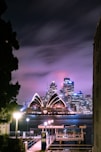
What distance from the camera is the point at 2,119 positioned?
28.9 metres

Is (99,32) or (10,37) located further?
(99,32)

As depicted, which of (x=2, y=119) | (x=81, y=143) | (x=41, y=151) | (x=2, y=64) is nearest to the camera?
(x=2, y=64)

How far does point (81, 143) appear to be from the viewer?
245 feet

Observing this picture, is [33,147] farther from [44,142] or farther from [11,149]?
[11,149]

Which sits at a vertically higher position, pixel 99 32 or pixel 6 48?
pixel 99 32

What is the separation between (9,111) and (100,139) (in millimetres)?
8808

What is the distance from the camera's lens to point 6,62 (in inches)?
1073

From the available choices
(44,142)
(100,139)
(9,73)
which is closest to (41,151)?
(44,142)

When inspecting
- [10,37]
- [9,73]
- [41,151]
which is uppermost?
[10,37]

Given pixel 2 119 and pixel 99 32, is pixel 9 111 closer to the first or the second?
pixel 2 119

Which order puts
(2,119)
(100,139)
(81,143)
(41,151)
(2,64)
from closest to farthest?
1. (2,64)
2. (2,119)
3. (100,139)
4. (41,151)
5. (81,143)

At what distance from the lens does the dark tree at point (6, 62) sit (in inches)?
1058

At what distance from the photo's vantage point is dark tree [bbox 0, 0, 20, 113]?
2688 cm

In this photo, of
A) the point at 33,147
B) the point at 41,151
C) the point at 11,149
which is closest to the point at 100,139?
the point at 11,149
